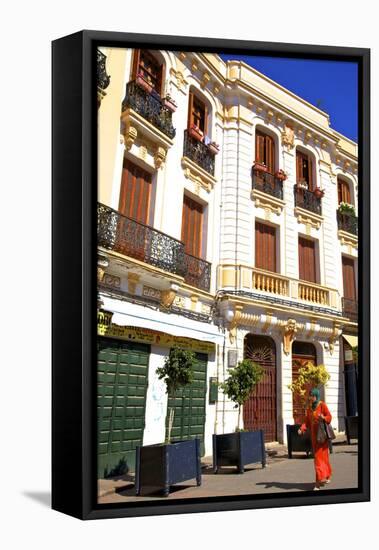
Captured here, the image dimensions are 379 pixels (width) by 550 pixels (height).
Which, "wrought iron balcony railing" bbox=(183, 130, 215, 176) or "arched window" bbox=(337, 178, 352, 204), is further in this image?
"arched window" bbox=(337, 178, 352, 204)

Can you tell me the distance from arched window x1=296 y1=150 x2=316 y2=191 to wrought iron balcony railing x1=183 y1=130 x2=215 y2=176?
1.46 m

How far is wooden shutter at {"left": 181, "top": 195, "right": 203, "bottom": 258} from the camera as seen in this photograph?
34.1 feet

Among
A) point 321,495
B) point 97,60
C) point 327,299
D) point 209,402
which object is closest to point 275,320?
point 327,299

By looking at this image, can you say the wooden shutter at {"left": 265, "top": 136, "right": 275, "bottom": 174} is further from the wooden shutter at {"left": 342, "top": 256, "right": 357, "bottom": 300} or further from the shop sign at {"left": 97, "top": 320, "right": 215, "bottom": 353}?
the shop sign at {"left": 97, "top": 320, "right": 215, "bottom": 353}

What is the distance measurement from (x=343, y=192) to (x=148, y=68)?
10.6ft

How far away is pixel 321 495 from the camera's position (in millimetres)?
10375

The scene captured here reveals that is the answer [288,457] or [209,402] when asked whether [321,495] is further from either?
[209,402]

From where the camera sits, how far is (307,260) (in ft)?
37.5

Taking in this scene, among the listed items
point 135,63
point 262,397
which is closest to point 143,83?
point 135,63

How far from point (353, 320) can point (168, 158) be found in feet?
10.8

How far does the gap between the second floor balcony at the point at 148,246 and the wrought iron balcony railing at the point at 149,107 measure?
50.6 inches

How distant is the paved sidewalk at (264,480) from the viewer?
936 centimetres

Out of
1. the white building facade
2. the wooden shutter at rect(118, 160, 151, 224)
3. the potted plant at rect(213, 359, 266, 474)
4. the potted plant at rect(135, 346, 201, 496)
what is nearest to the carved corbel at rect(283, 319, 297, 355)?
the white building facade

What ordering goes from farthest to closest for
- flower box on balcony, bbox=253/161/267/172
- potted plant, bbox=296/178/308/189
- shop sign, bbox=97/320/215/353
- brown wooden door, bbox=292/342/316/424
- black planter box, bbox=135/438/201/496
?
potted plant, bbox=296/178/308/189, flower box on balcony, bbox=253/161/267/172, brown wooden door, bbox=292/342/316/424, shop sign, bbox=97/320/215/353, black planter box, bbox=135/438/201/496
